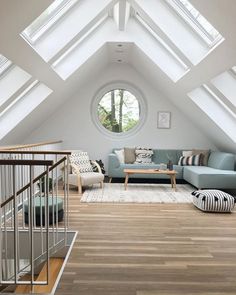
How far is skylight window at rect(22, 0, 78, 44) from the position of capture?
4000 mm

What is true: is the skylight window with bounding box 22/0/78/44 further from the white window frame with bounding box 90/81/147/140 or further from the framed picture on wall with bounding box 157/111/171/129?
the framed picture on wall with bounding box 157/111/171/129

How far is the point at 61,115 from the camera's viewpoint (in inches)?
317

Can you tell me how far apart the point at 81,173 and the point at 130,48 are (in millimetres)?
2804

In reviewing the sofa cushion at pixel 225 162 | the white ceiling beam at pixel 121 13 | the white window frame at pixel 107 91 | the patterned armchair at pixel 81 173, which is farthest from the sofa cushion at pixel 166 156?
the white ceiling beam at pixel 121 13

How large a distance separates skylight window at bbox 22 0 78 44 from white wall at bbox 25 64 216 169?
366 centimetres

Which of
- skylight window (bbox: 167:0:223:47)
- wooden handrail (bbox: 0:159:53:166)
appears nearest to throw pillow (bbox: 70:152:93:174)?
skylight window (bbox: 167:0:223:47)

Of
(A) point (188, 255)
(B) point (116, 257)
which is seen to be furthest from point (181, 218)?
(B) point (116, 257)

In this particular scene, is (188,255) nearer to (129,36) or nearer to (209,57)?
(209,57)

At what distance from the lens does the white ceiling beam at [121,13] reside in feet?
15.4

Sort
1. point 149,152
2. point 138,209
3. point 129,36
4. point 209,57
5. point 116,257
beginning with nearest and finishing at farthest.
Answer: point 116,257, point 209,57, point 138,209, point 129,36, point 149,152

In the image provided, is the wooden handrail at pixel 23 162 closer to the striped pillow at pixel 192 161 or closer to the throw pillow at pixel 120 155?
the throw pillow at pixel 120 155

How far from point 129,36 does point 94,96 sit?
2.41 metres

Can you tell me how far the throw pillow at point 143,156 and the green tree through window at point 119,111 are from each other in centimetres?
80

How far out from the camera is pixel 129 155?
763 centimetres
